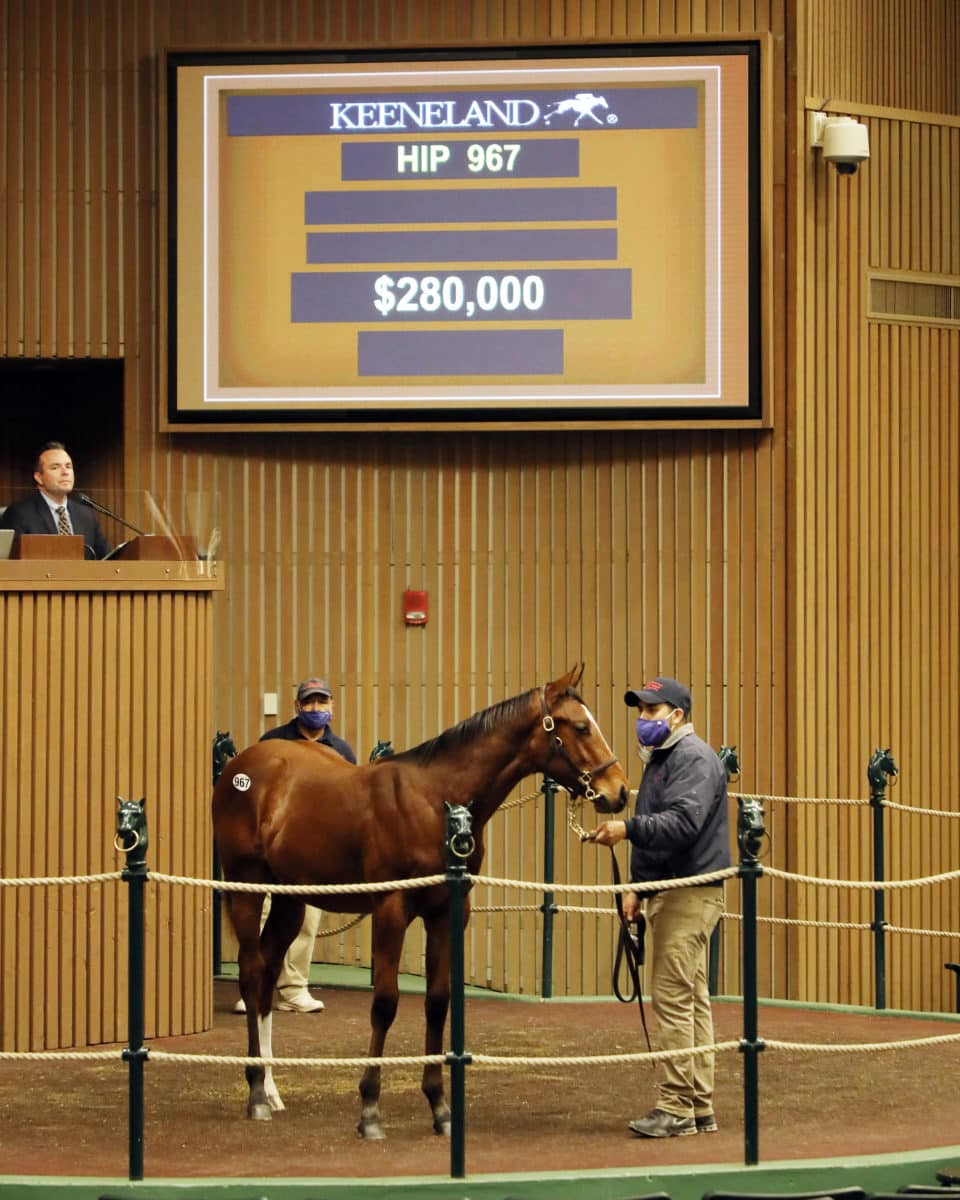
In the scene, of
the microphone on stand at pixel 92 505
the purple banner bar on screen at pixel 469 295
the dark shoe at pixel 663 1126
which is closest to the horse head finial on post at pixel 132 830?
the dark shoe at pixel 663 1126

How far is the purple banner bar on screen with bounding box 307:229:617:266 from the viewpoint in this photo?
1264cm

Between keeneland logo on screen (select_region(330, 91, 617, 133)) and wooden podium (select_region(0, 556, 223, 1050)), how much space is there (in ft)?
13.0

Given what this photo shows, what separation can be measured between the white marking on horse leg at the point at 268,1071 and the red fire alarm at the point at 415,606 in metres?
4.87

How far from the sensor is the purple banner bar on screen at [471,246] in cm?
1264

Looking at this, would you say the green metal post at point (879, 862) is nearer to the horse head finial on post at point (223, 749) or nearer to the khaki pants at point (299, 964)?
the khaki pants at point (299, 964)

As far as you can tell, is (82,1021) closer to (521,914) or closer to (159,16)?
(521,914)

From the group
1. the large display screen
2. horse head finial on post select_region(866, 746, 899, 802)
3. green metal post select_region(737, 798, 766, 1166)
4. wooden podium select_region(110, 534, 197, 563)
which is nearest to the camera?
green metal post select_region(737, 798, 766, 1166)

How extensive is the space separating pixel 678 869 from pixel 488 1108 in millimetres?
1316

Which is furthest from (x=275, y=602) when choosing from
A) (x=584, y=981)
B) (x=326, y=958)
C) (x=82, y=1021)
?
(x=82, y=1021)

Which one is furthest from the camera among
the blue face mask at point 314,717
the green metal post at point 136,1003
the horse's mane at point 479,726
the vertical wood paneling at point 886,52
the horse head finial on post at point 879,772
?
the vertical wood paneling at point 886,52

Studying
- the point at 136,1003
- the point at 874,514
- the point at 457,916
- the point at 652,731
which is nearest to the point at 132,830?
the point at 136,1003

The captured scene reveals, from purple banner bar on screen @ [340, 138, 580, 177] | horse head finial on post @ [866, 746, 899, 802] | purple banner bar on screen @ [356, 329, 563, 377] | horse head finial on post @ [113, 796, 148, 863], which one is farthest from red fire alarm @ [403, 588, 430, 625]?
horse head finial on post @ [113, 796, 148, 863]

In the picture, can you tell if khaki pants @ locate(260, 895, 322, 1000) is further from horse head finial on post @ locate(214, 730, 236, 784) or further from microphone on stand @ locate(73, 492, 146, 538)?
microphone on stand @ locate(73, 492, 146, 538)

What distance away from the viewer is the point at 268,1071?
8.05 m
